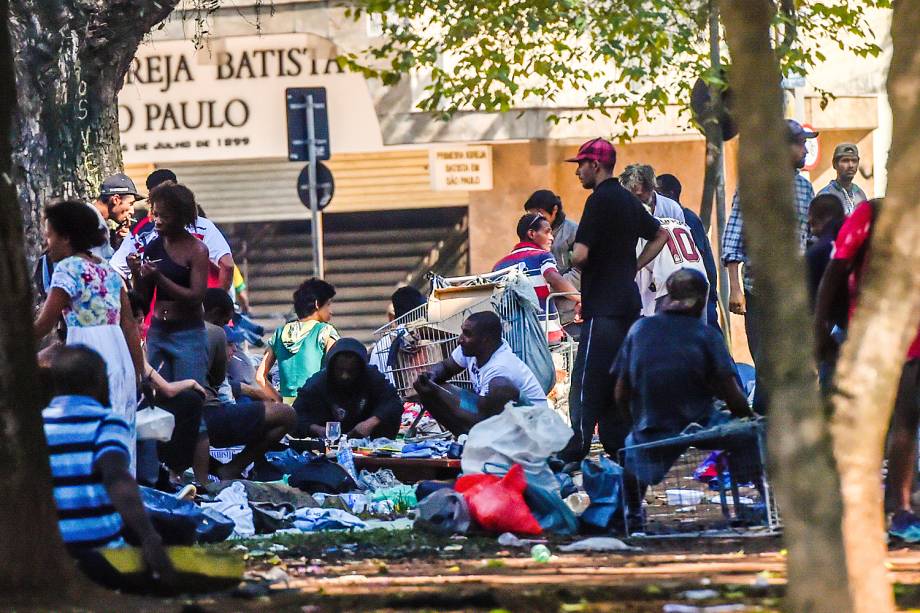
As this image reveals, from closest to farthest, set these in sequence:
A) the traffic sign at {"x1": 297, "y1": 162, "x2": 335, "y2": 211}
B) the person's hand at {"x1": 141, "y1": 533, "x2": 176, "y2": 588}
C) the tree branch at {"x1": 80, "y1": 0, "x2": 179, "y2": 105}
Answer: the person's hand at {"x1": 141, "y1": 533, "x2": 176, "y2": 588} → the tree branch at {"x1": 80, "y1": 0, "x2": 179, "y2": 105} → the traffic sign at {"x1": 297, "y1": 162, "x2": 335, "y2": 211}

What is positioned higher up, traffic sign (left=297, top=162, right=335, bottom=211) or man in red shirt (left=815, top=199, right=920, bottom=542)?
traffic sign (left=297, top=162, right=335, bottom=211)

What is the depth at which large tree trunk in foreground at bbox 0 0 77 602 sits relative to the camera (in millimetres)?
6031

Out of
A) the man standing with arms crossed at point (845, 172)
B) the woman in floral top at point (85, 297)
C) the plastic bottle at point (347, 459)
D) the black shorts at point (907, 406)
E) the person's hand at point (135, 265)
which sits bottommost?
the plastic bottle at point (347, 459)

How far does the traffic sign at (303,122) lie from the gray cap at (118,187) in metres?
6.23

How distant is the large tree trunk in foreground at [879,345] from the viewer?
511cm

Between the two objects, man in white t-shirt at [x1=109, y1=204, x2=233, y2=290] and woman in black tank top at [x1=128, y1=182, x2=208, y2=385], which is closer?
woman in black tank top at [x1=128, y1=182, x2=208, y2=385]

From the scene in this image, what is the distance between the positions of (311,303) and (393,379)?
32.3 inches

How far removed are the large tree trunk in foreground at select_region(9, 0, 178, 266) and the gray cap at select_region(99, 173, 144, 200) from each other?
0.59 feet

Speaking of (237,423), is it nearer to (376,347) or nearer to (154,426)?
(154,426)

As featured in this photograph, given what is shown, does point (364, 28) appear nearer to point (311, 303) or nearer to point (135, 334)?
point (311, 303)

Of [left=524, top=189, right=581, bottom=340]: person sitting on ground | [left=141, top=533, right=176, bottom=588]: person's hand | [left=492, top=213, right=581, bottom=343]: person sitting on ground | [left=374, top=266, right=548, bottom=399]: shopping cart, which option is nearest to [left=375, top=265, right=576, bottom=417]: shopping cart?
[left=374, top=266, right=548, bottom=399]: shopping cart

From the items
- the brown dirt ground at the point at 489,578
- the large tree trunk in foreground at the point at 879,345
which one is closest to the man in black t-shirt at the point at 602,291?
the brown dirt ground at the point at 489,578

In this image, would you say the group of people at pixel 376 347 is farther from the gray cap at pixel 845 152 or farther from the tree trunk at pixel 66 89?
the tree trunk at pixel 66 89

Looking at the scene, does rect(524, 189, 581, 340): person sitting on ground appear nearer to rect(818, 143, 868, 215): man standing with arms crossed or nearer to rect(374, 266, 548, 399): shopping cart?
rect(374, 266, 548, 399): shopping cart
